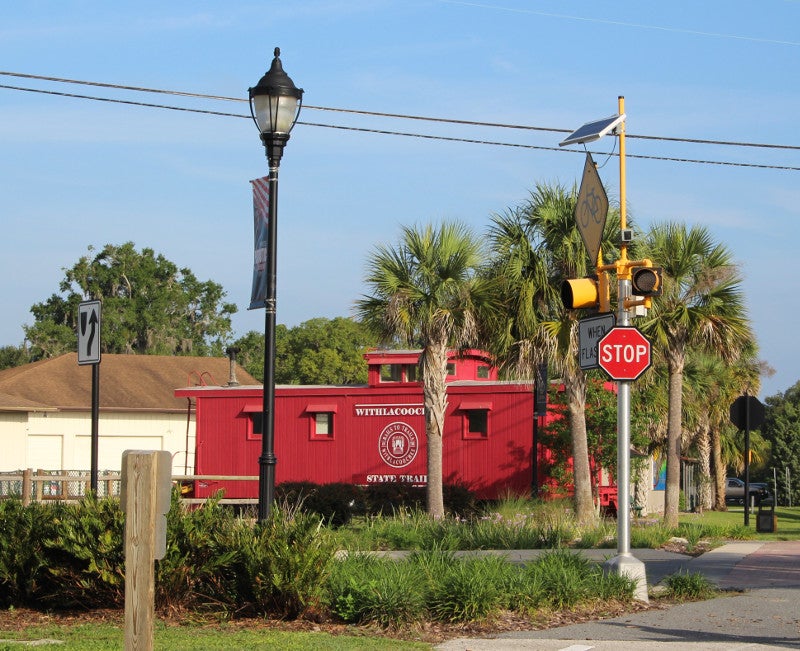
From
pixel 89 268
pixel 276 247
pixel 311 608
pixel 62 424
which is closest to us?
pixel 311 608

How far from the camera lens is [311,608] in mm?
10188

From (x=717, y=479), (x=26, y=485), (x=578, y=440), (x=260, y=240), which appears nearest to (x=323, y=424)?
(x=578, y=440)

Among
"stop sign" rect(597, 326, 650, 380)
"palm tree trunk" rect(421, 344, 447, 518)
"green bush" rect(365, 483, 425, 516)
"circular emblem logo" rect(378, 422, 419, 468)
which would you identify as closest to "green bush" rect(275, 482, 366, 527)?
"green bush" rect(365, 483, 425, 516)

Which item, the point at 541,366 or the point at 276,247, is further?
the point at 541,366

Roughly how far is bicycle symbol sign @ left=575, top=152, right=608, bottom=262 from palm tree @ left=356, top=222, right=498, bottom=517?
33.6ft

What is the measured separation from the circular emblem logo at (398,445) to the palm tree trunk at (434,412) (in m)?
4.60

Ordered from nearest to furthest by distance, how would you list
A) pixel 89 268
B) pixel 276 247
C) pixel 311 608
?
pixel 311 608
pixel 276 247
pixel 89 268

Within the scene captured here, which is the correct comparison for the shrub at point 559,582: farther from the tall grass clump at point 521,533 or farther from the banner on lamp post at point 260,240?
the tall grass clump at point 521,533

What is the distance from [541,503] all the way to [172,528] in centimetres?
1335

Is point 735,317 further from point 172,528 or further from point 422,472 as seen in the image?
point 172,528

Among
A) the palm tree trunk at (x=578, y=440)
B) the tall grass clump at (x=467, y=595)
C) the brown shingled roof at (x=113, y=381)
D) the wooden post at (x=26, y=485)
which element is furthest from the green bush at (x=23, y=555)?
the brown shingled roof at (x=113, y=381)

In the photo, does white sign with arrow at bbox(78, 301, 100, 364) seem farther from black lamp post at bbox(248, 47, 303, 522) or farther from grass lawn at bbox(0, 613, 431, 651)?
grass lawn at bbox(0, 613, 431, 651)

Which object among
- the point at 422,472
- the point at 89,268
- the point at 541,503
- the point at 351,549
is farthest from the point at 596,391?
the point at 89,268

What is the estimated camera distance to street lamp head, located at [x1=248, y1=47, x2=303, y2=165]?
11.3 metres
